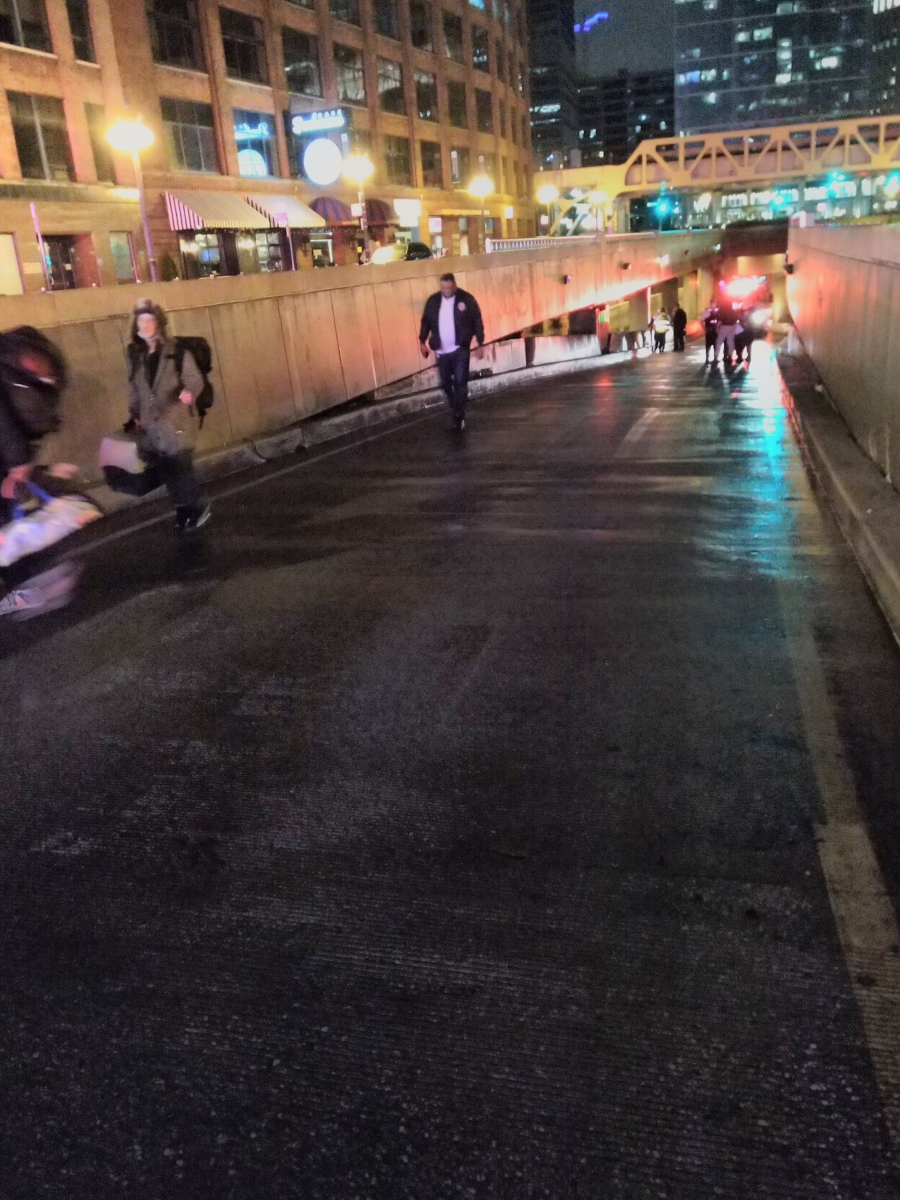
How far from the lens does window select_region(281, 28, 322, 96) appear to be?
42.1 meters

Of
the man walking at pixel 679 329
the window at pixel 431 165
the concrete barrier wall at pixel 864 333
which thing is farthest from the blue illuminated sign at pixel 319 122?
the concrete barrier wall at pixel 864 333

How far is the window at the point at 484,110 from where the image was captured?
208 feet

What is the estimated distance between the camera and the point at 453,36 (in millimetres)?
59406

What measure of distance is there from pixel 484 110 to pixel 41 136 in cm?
4225

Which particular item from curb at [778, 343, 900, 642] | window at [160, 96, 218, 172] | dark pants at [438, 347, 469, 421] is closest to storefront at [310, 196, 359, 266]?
window at [160, 96, 218, 172]

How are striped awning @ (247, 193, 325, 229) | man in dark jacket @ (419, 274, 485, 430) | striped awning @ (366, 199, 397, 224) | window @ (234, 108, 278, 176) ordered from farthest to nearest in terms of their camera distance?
striped awning @ (366, 199, 397, 224), window @ (234, 108, 278, 176), striped awning @ (247, 193, 325, 229), man in dark jacket @ (419, 274, 485, 430)

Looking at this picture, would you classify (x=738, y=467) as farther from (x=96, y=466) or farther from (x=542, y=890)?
(x=542, y=890)

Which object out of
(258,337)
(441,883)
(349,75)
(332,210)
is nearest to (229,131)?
(332,210)

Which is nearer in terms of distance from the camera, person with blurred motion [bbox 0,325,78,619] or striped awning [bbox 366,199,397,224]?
person with blurred motion [bbox 0,325,78,619]

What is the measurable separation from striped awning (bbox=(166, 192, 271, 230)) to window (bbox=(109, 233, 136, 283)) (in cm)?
201

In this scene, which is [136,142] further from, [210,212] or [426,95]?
[426,95]

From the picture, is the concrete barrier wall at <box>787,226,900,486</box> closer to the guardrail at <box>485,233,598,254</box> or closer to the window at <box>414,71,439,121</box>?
the guardrail at <box>485,233,598,254</box>

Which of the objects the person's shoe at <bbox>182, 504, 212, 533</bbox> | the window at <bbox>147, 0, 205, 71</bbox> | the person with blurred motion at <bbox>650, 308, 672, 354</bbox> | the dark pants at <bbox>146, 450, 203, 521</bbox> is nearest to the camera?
the dark pants at <bbox>146, 450, 203, 521</bbox>

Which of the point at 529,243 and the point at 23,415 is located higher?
the point at 529,243
